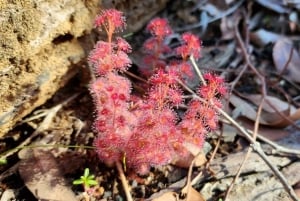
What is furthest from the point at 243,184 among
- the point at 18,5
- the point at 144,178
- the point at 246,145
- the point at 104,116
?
the point at 18,5

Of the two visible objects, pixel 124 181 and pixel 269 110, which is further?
pixel 269 110

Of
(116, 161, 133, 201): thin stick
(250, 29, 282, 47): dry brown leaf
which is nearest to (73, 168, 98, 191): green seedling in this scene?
(116, 161, 133, 201): thin stick

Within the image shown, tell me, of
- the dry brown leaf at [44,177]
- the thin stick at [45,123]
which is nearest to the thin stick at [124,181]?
the dry brown leaf at [44,177]

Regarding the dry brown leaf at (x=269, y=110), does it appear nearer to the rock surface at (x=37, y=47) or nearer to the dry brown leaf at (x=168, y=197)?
the dry brown leaf at (x=168, y=197)

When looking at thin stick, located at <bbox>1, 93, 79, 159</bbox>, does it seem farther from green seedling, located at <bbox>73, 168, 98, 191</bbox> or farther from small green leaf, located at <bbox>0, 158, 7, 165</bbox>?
green seedling, located at <bbox>73, 168, 98, 191</bbox>

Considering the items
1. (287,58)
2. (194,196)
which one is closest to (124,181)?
(194,196)

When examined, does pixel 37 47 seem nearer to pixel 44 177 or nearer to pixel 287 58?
pixel 44 177

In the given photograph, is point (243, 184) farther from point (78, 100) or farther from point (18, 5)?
point (18, 5)
